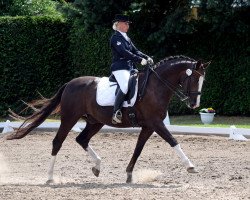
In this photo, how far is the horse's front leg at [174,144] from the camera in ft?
29.6

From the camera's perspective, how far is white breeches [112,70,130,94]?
9703 millimetres

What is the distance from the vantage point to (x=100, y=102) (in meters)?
10.0

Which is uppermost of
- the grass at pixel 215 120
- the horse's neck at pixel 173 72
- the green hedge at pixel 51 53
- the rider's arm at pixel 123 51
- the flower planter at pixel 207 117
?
the rider's arm at pixel 123 51

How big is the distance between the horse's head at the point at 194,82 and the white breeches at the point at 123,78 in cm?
90

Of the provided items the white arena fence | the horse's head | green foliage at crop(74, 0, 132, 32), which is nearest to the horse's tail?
the horse's head

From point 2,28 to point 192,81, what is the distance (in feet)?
45.7

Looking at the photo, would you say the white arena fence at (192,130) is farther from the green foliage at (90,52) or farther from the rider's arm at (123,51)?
the rider's arm at (123,51)

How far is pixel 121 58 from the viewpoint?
986cm

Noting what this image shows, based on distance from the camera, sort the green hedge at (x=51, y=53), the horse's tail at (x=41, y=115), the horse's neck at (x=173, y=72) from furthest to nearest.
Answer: the green hedge at (x=51, y=53) < the horse's tail at (x=41, y=115) < the horse's neck at (x=173, y=72)

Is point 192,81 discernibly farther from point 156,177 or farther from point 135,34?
point 135,34

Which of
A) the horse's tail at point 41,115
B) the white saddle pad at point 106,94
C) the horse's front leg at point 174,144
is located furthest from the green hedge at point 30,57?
the horse's front leg at point 174,144

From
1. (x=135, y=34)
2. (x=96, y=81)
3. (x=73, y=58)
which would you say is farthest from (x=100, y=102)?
(x=73, y=58)

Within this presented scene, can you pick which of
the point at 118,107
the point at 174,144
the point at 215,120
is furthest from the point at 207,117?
the point at 174,144

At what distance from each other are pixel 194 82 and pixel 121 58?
1.22 meters
